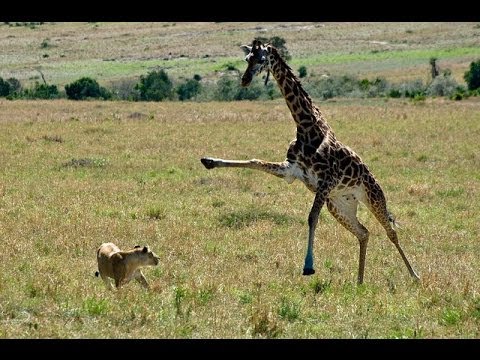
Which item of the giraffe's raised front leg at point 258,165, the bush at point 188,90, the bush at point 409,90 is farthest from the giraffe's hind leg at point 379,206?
the bush at point 188,90

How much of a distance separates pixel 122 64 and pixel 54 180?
246ft

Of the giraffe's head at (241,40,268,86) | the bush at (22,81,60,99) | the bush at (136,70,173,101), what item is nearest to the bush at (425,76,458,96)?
the bush at (136,70,173,101)

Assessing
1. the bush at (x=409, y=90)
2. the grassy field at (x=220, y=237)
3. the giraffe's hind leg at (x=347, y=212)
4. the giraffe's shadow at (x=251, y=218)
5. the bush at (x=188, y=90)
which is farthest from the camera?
the bush at (x=188, y=90)

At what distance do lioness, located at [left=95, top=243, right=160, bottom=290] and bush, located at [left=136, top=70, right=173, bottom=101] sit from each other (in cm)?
4853

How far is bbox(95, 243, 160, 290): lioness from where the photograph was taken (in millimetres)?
9648

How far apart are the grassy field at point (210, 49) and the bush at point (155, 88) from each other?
13519 mm

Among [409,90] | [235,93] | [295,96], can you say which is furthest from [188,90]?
[295,96]

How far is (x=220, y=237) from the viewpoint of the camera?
538 inches

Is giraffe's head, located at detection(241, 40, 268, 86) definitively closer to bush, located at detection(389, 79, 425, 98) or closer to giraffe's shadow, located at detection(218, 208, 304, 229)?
giraffe's shadow, located at detection(218, 208, 304, 229)

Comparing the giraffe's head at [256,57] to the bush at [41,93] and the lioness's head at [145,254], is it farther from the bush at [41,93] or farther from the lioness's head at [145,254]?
the bush at [41,93]

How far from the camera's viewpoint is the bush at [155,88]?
58562mm

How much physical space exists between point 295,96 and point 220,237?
3.69 meters

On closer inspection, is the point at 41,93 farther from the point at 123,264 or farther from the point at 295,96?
the point at 123,264
